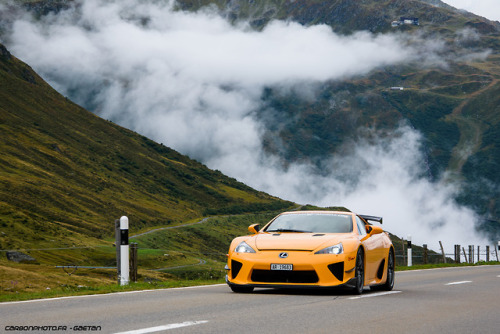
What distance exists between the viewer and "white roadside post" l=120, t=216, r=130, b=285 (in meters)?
15.8

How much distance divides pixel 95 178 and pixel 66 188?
85.9ft

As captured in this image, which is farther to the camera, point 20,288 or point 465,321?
point 20,288

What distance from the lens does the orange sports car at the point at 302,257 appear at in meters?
13.1

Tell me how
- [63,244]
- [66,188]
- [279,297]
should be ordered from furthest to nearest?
Result: [66,188]
[63,244]
[279,297]

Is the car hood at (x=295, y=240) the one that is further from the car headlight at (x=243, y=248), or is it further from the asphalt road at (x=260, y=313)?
the asphalt road at (x=260, y=313)

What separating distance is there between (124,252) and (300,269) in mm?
4416

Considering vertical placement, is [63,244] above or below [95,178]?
below

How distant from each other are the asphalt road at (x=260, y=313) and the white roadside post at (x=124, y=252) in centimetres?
169

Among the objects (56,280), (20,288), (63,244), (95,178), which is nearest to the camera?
(20,288)

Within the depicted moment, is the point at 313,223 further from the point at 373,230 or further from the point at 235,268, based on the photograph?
the point at 235,268

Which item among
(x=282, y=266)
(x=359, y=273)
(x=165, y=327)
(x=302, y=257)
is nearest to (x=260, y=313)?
(x=165, y=327)

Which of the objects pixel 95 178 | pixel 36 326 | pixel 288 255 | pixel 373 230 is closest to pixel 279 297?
pixel 288 255

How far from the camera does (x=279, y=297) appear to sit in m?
12.8

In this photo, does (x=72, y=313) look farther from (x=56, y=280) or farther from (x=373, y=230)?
(x=56, y=280)
